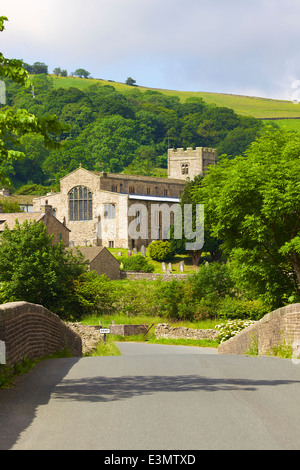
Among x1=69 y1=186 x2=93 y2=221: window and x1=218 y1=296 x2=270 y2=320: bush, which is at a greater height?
x1=69 y1=186 x2=93 y2=221: window

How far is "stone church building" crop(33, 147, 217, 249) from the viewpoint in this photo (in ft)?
367

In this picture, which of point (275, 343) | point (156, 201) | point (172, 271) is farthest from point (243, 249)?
point (156, 201)

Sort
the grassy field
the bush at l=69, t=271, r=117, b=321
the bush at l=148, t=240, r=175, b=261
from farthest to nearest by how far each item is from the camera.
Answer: the bush at l=148, t=240, r=175, b=261, the grassy field, the bush at l=69, t=271, r=117, b=321

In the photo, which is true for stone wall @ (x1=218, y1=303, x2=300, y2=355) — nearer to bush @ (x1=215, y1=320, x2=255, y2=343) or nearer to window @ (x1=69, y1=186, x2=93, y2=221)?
bush @ (x1=215, y1=320, x2=255, y2=343)

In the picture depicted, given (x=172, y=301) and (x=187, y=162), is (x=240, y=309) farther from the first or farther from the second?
(x=187, y=162)

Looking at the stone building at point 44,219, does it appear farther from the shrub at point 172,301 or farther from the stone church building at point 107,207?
the shrub at point 172,301

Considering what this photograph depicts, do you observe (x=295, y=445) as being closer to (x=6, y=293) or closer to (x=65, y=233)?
(x=6, y=293)

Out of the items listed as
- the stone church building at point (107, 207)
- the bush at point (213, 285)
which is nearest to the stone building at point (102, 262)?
the stone church building at point (107, 207)

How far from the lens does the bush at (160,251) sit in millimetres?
101062

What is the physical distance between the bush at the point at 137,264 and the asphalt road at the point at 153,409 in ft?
263

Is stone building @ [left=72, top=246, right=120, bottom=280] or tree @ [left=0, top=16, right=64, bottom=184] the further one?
stone building @ [left=72, top=246, right=120, bottom=280]

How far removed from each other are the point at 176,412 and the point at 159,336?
167 feet

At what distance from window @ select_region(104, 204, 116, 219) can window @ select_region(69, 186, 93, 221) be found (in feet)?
9.89

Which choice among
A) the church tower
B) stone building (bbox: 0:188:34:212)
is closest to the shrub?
stone building (bbox: 0:188:34:212)
